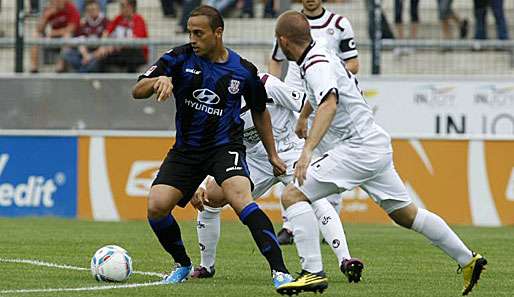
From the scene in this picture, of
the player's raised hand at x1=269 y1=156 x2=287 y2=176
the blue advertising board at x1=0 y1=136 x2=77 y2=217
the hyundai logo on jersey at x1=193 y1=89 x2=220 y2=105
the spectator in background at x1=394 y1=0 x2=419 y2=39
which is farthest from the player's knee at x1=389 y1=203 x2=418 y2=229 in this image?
the spectator in background at x1=394 y1=0 x2=419 y2=39

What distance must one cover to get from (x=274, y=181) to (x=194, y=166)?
1598 millimetres

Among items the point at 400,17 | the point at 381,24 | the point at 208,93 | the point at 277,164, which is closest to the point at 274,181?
the point at 277,164

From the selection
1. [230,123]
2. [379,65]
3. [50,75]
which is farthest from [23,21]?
[230,123]

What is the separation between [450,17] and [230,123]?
10.5 meters

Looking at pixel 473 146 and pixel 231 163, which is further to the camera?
pixel 473 146

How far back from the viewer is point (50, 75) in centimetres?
1811

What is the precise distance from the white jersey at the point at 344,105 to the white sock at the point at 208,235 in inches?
49.9

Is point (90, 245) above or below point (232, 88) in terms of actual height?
below

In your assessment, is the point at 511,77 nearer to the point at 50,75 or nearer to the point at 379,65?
the point at 379,65

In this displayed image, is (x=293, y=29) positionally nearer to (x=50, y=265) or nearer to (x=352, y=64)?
(x=50, y=265)

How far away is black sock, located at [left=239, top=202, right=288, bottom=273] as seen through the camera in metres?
8.26

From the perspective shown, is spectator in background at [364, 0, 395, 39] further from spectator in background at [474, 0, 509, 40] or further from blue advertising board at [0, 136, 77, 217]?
blue advertising board at [0, 136, 77, 217]

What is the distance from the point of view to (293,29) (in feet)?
27.6

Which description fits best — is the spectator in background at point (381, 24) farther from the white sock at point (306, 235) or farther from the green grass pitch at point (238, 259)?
the white sock at point (306, 235)
